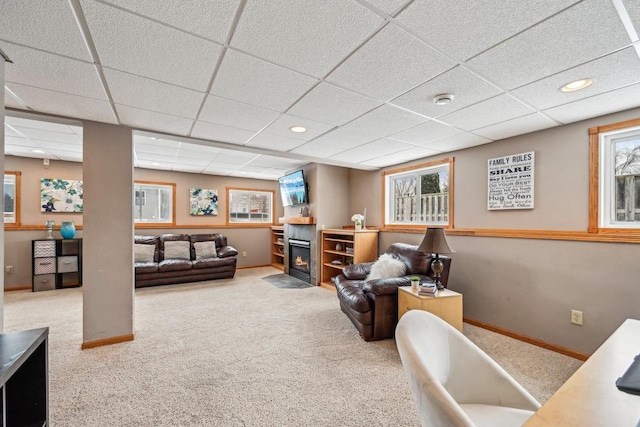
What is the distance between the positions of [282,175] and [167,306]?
3.73 meters

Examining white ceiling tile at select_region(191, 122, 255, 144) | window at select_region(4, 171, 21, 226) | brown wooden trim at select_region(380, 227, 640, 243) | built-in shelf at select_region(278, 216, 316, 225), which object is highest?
white ceiling tile at select_region(191, 122, 255, 144)

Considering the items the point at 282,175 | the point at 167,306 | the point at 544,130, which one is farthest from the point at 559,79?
the point at 282,175

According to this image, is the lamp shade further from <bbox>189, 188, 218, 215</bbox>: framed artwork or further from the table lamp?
<bbox>189, 188, 218, 215</bbox>: framed artwork

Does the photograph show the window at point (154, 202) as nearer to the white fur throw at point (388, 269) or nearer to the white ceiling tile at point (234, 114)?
the white ceiling tile at point (234, 114)

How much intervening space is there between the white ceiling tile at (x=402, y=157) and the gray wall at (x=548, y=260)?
1.60 ft

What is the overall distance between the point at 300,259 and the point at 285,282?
0.60m

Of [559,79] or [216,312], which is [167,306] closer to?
[216,312]

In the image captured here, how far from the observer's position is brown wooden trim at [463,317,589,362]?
263cm

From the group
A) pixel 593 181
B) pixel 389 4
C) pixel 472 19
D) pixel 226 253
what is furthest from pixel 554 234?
pixel 226 253

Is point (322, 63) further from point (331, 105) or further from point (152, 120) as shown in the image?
point (152, 120)

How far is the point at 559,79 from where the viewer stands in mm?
1896

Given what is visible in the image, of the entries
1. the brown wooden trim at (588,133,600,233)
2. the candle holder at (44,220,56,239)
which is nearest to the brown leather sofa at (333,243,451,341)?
the brown wooden trim at (588,133,600,233)

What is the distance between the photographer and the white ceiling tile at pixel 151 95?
1979mm

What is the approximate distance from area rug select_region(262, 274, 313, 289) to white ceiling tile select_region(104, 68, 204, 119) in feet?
11.7
